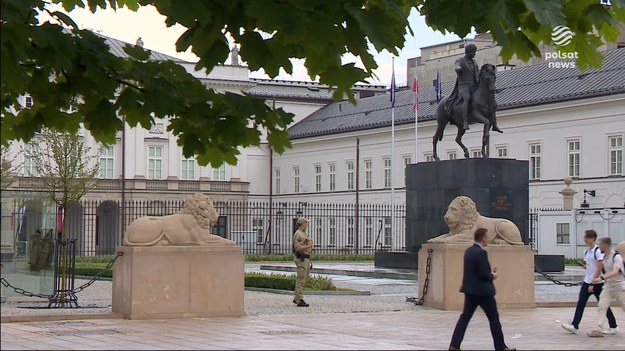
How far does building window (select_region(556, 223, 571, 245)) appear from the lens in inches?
2028

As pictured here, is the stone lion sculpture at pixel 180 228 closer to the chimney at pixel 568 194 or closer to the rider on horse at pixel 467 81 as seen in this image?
the rider on horse at pixel 467 81

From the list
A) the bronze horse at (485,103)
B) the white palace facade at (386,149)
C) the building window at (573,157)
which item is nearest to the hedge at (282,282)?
the bronze horse at (485,103)

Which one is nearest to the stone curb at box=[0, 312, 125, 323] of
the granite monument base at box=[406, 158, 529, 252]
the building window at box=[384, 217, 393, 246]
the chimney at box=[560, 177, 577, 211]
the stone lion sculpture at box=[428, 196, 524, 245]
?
the stone lion sculpture at box=[428, 196, 524, 245]

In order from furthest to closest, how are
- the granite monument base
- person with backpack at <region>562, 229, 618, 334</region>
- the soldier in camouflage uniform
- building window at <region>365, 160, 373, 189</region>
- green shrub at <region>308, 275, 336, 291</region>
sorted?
building window at <region>365, 160, 373, 189</region> → the granite monument base → green shrub at <region>308, 275, 336, 291</region> → the soldier in camouflage uniform → person with backpack at <region>562, 229, 618, 334</region>

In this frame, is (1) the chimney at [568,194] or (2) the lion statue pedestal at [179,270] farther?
(1) the chimney at [568,194]

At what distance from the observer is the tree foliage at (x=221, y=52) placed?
→ 682 cm

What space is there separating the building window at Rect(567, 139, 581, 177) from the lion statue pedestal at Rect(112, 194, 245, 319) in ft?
144

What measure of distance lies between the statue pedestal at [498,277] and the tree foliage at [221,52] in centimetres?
1345

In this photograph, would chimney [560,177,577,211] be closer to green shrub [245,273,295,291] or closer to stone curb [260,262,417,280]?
stone curb [260,262,417,280]

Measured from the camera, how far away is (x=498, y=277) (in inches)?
850

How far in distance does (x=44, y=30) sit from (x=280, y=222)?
6933cm

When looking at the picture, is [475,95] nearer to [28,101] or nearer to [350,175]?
[28,101]

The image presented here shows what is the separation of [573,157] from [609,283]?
45818 mm

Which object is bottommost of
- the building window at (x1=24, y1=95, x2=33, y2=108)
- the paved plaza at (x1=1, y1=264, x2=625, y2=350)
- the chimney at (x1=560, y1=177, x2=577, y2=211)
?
the paved plaza at (x1=1, y1=264, x2=625, y2=350)
